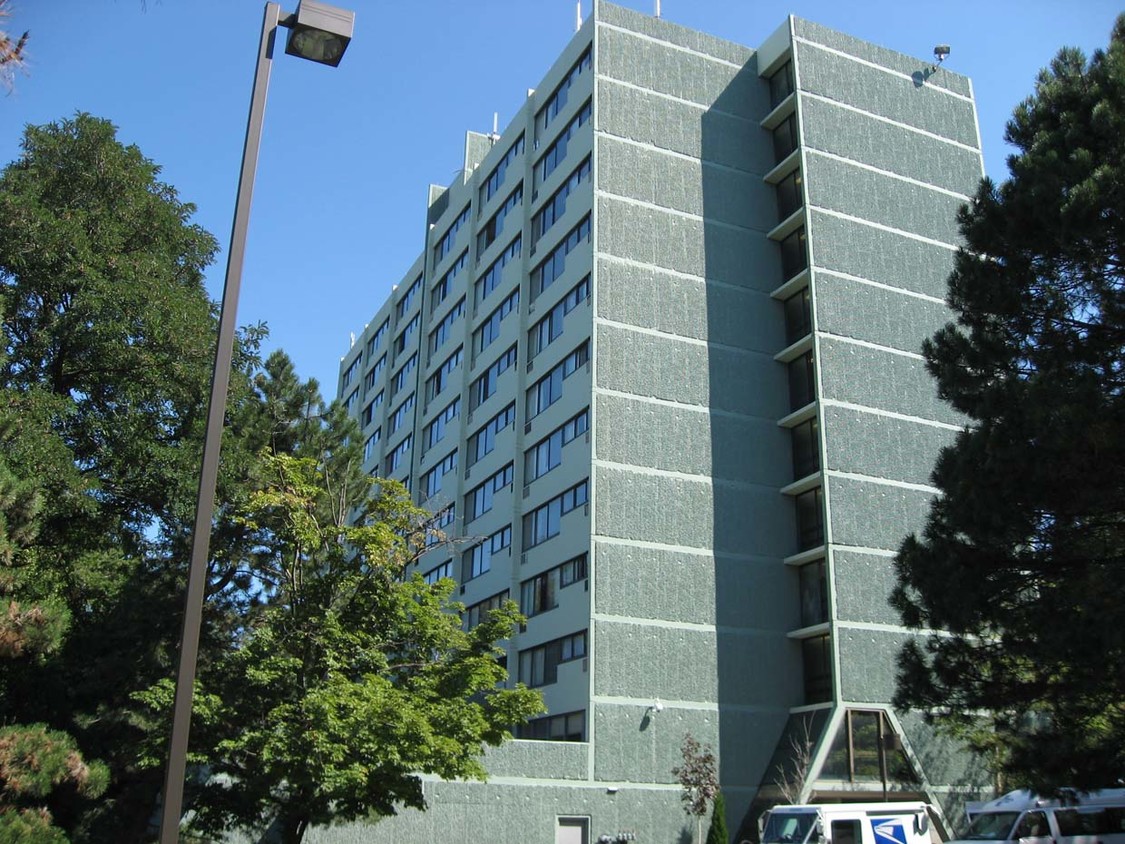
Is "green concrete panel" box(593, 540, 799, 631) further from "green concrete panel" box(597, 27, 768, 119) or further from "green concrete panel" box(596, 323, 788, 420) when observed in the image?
"green concrete panel" box(597, 27, 768, 119)

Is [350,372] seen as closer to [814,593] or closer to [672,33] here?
[672,33]

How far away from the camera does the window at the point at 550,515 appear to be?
35.7 meters

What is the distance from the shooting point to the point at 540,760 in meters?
Answer: 30.9

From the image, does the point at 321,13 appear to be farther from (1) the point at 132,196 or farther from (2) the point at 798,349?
(2) the point at 798,349

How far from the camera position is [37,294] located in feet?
74.1

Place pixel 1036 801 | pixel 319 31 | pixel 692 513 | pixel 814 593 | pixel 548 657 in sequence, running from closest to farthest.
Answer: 1. pixel 319 31
2. pixel 1036 801
3. pixel 814 593
4. pixel 692 513
5. pixel 548 657

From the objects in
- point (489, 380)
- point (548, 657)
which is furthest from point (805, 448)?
point (489, 380)

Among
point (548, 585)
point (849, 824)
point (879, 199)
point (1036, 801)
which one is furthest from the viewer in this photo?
point (879, 199)

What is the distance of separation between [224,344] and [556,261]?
33338 mm

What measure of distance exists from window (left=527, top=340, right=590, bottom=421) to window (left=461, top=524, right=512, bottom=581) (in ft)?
15.6

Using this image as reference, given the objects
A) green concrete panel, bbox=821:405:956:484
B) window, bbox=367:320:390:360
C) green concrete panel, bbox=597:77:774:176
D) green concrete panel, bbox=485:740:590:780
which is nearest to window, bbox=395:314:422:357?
window, bbox=367:320:390:360

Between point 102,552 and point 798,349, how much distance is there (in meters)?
24.3

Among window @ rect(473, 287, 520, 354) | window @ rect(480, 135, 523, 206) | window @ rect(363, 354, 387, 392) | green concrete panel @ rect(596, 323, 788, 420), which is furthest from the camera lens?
window @ rect(363, 354, 387, 392)

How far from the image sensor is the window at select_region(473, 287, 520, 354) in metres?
45.1
